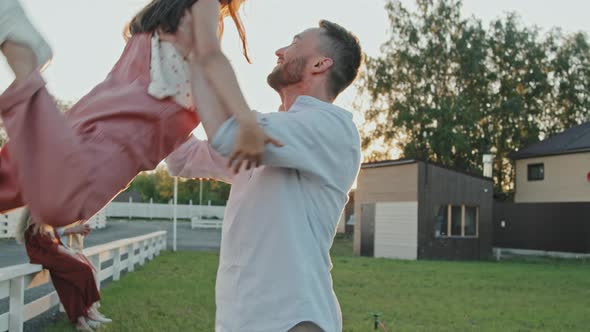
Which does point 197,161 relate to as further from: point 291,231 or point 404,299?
point 404,299

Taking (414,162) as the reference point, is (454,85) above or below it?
above

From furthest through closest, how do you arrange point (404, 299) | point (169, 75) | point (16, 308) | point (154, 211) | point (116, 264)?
point (154, 211), point (116, 264), point (404, 299), point (16, 308), point (169, 75)

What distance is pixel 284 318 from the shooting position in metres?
2.27

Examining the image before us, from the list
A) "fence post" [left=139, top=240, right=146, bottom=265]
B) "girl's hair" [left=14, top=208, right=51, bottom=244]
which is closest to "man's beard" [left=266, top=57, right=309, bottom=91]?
"girl's hair" [left=14, top=208, right=51, bottom=244]

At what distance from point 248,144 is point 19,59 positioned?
678 mm

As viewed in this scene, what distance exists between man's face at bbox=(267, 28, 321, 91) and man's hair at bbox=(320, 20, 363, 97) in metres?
0.04

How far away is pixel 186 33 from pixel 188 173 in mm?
783

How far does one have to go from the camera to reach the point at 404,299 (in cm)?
1185

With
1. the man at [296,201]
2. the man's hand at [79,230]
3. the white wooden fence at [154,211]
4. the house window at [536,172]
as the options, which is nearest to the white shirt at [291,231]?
the man at [296,201]

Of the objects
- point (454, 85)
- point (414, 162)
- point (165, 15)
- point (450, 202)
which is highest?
point (454, 85)

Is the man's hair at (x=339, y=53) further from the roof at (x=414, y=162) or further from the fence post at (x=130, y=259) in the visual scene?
the roof at (x=414, y=162)

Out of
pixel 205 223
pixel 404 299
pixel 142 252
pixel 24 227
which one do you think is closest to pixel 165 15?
pixel 24 227

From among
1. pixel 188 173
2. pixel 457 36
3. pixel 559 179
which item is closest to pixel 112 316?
pixel 188 173

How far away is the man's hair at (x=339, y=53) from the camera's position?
8.11 feet
